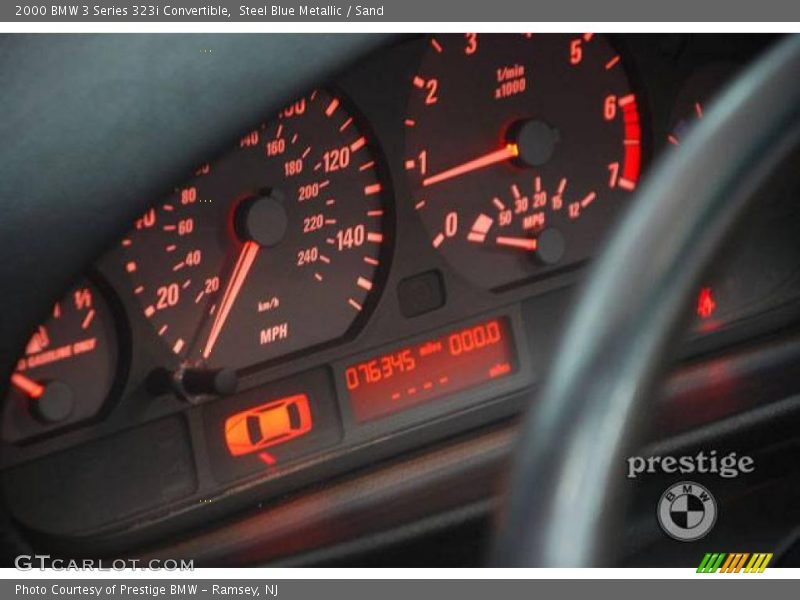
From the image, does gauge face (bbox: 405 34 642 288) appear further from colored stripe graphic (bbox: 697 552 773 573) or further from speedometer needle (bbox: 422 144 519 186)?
colored stripe graphic (bbox: 697 552 773 573)

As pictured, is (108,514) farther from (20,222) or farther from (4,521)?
(20,222)

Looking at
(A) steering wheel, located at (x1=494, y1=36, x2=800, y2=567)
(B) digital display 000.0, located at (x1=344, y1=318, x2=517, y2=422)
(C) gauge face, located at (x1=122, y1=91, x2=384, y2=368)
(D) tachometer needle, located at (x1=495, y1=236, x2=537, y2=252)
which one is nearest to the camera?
(A) steering wheel, located at (x1=494, y1=36, x2=800, y2=567)

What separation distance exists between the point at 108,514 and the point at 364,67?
67 cm

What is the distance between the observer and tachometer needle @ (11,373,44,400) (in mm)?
1812

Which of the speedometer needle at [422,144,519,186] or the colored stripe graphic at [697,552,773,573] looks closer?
the colored stripe graphic at [697,552,773,573]

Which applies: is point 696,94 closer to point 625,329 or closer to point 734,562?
point 734,562

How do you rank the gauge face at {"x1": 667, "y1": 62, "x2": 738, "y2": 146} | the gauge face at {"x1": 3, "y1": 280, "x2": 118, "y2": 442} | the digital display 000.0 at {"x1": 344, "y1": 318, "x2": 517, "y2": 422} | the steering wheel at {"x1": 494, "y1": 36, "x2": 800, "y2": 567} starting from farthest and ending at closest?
the gauge face at {"x1": 667, "y1": 62, "x2": 738, "y2": 146}, the digital display 000.0 at {"x1": 344, "y1": 318, "x2": 517, "y2": 422}, the gauge face at {"x1": 3, "y1": 280, "x2": 118, "y2": 442}, the steering wheel at {"x1": 494, "y1": 36, "x2": 800, "y2": 567}

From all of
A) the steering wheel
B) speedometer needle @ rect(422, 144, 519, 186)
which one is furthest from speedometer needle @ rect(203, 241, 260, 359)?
the steering wheel

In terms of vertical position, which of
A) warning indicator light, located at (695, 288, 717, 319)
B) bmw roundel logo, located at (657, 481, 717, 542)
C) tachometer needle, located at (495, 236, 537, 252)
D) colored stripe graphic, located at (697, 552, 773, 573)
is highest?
tachometer needle, located at (495, 236, 537, 252)

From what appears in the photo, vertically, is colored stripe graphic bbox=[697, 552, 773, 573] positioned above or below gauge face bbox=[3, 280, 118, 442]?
below

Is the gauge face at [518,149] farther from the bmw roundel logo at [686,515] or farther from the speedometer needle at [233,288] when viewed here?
the bmw roundel logo at [686,515]

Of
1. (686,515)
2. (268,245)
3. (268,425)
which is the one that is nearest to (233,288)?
(268,245)

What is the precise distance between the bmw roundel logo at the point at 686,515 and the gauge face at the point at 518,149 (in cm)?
44

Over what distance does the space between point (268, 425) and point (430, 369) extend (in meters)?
0.28
